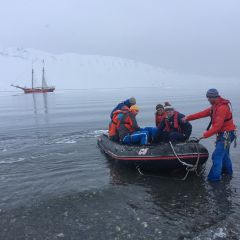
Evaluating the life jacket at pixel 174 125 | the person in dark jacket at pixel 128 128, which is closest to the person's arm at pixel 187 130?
the life jacket at pixel 174 125

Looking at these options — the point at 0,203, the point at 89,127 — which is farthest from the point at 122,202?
the point at 89,127

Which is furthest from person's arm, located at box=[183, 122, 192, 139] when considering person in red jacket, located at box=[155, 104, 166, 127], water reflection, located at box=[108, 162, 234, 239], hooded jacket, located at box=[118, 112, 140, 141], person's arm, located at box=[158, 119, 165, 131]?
hooded jacket, located at box=[118, 112, 140, 141]

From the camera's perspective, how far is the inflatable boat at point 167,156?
9.54 m

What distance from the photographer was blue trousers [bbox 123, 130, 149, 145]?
35.2 ft

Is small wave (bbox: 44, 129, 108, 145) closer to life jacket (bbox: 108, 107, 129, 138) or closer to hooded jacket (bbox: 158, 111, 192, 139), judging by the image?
life jacket (bbox: 108, 107, 129, 138)

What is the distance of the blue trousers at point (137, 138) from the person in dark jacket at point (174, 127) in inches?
23.1

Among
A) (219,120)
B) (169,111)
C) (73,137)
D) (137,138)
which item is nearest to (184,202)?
(219,120)

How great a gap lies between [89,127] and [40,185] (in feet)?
37.3

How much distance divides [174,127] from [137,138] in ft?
4.07

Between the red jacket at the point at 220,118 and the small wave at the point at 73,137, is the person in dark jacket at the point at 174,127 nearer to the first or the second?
the red jacket at the point at 220,118

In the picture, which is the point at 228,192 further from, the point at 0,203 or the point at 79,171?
the point at 0,203

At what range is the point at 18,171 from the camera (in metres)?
10.7

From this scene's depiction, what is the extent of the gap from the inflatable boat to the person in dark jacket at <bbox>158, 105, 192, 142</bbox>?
1.38 feet

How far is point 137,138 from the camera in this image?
10859 millimetres
